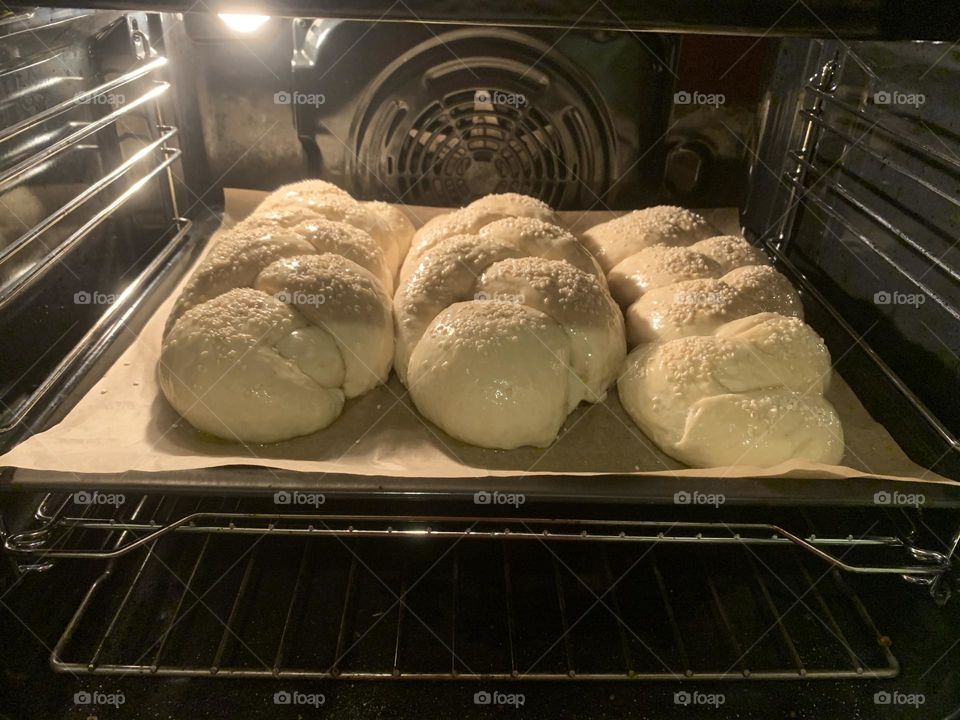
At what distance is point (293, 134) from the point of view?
5.42 ft

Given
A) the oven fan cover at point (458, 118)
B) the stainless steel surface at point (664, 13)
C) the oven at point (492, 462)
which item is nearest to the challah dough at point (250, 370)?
the oven at point (492, 462)

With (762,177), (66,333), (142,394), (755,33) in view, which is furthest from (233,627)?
(762,177)

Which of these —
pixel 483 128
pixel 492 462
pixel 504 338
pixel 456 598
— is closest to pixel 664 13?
pixel 504 338

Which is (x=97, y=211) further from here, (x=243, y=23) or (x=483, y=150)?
(x=483, y=150)

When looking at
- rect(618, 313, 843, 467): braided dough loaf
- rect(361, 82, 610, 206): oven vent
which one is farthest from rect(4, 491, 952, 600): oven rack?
rect(361, 82, 610, 206): oven vent

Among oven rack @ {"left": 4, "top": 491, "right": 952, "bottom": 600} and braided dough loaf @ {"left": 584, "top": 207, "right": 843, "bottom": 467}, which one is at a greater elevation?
braided dough loaf @ {"left": 584, "top": 207, "right": 843, "bottom": 467}

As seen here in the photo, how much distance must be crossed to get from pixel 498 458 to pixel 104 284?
97cm

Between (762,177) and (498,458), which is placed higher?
(762,177)

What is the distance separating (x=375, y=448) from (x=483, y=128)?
839 mm

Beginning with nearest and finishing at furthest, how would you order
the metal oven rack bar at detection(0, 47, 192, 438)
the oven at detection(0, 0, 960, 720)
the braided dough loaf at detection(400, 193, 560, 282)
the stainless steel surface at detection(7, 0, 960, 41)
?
the stainless steel surface at detection(7, 0, 960, 41), the oven at detection(0, 0, 960, 720), the metal oven rack bar at detection(0, 47, 192, 438), the braided dough loaf at detection(400, 193, 560, 282)

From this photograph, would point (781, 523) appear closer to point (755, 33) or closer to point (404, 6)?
point (755, 33)

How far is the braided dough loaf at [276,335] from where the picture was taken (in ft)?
3.65

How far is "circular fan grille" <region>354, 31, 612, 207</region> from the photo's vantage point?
152 cm

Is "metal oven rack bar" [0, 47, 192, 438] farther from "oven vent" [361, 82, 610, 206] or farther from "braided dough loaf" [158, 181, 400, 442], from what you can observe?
"oven vent" [361, 82, 610, 206]
